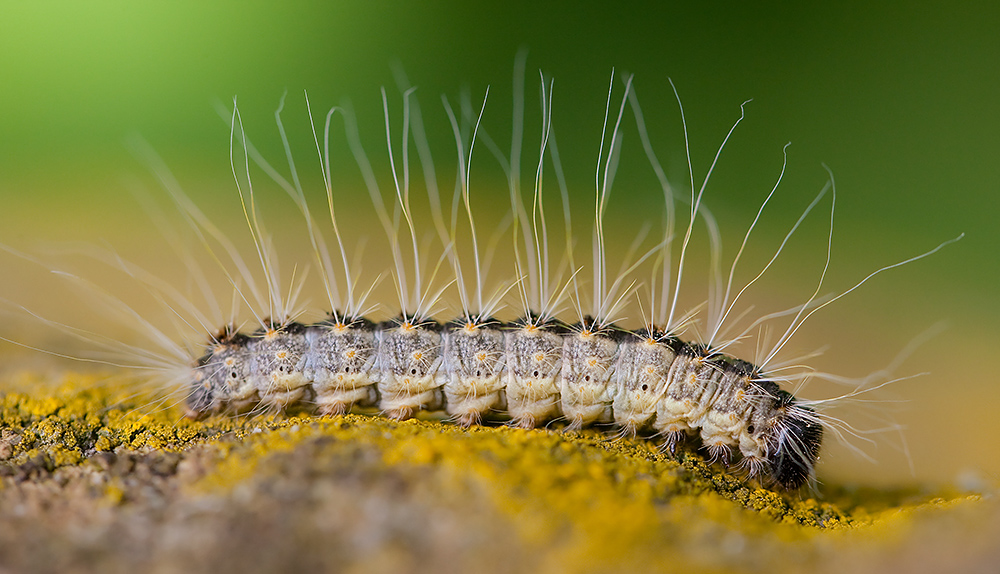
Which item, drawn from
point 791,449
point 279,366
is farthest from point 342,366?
point 791,449

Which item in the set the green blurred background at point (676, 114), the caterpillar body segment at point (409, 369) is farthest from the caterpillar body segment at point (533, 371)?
the green blurred background at point (676, 114)

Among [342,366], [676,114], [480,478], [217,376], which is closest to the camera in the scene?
[480,478]

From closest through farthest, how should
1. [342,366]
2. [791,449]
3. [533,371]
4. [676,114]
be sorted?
[791,449] → [533,371] → [342,366] → [676,114]

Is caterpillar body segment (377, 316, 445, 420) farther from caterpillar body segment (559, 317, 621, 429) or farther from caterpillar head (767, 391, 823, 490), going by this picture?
caterpillar head (767, 391, 823, 490)

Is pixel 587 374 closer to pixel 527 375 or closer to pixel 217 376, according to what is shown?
pixel 527 375

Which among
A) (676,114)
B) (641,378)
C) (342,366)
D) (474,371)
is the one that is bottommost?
(641,378)

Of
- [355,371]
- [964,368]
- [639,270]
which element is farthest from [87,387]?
[964,368]

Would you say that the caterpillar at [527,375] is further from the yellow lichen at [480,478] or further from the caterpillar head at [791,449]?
the yellow lichen at [480,478]

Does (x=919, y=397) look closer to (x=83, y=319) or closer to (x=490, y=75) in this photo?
(x=490, y=75)
